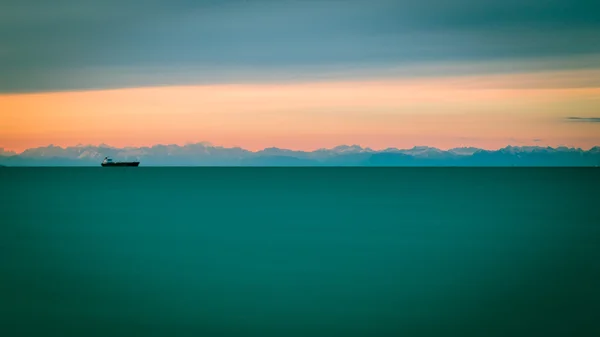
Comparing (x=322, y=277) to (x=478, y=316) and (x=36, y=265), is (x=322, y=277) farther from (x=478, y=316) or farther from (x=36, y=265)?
(x=36, y=265)

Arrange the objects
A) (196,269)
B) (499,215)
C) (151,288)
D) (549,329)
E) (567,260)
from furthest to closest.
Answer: (499,215), (567,260), (196,269), (151,288), (549,329)

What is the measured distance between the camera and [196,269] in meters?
25.0

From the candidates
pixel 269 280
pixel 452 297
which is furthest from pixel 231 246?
pixel 452 297

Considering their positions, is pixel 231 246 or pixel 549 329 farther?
pixel 231 246

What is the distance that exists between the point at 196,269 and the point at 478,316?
37.7ft

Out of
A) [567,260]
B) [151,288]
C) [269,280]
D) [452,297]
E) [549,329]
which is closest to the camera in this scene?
[549,329]

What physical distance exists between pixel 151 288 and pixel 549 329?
12189 mm

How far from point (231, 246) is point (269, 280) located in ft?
31.2

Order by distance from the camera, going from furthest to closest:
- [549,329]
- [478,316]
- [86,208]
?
[86,208], [478,316], [549,329]

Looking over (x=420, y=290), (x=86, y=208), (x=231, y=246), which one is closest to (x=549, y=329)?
(x=420, y=290)

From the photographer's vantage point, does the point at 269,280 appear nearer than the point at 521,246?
Yes

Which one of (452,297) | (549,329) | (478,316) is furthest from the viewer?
(452,297)

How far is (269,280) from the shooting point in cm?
2297

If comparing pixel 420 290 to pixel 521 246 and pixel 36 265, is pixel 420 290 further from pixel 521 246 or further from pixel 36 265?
pixel 36 265
